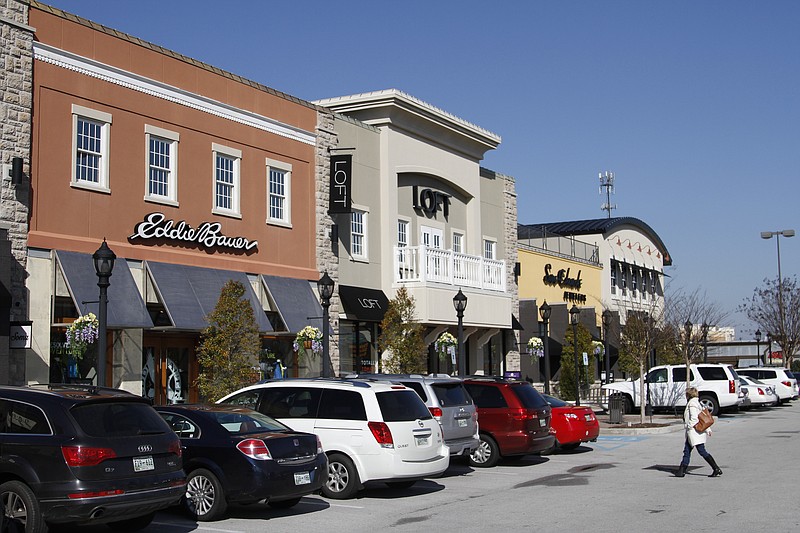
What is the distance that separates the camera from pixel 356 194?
3030cm

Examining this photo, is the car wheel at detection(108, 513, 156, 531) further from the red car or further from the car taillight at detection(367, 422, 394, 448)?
the red car

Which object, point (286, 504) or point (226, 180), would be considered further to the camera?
point (226, 180)

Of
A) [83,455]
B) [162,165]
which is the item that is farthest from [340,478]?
[162,165]

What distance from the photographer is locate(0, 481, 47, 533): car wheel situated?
33.1 feet

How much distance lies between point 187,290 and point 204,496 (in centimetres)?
1061

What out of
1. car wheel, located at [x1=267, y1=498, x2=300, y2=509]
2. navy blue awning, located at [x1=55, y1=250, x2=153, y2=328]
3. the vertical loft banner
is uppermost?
the vertical loft banner

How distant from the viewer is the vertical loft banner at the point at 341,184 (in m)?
28.5

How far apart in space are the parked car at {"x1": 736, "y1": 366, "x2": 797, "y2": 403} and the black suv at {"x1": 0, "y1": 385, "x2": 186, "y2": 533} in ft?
120

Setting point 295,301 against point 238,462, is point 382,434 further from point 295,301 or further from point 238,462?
point 295,301

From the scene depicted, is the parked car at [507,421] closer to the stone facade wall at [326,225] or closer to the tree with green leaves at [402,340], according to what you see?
the tree with green leaves at [402,340]

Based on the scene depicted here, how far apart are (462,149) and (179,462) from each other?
2599 centimetres

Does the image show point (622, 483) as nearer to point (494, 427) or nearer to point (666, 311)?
point (494, 427)

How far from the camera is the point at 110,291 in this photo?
68.4ft

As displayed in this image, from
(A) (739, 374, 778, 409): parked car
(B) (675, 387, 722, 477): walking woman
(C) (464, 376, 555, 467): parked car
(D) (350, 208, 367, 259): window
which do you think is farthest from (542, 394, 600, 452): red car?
(A) (739, 374, 778, 409): parked car
